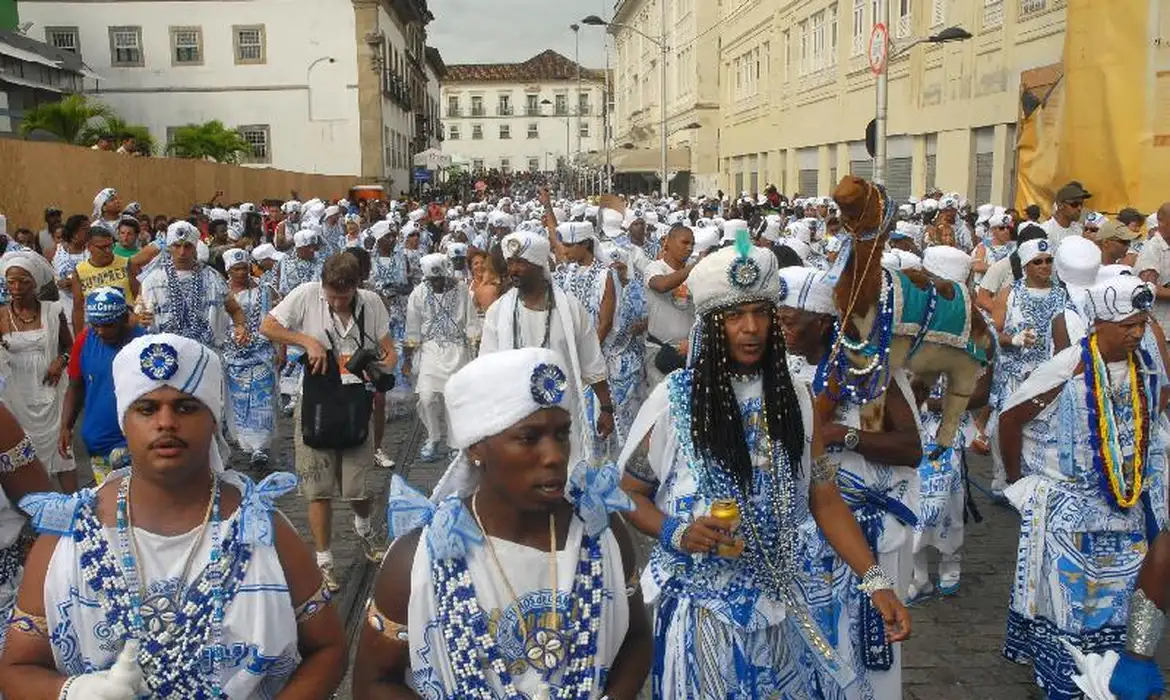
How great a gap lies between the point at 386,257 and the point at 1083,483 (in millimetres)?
10794

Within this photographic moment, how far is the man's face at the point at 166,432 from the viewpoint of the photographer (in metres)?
2.70

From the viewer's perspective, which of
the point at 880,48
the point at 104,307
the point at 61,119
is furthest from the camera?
the point at 61,119

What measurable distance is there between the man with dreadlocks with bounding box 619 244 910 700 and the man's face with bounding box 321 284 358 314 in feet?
11.7

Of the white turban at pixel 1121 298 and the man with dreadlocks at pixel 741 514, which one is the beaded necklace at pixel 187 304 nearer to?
the man with dreadlocks at pixel 741 514

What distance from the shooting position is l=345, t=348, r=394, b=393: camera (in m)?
6.29

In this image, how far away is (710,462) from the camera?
333 centimetres

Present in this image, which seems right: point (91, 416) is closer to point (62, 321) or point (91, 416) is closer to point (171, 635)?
point (62, 321)

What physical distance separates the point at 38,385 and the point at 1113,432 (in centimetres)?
652

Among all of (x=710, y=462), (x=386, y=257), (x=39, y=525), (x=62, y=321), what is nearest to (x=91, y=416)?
(x=62, y=321)

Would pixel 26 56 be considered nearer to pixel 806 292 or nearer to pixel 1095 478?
pixel 806 292

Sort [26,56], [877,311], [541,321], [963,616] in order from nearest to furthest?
1. [877,311]
2. [963,616]
3. [541,321]
4. [26,56]

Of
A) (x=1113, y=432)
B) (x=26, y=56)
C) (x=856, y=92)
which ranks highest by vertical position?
(x=26, y=56)

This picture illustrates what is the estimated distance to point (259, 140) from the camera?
4650 centimetres

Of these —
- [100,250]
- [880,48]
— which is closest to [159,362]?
[100,250]
